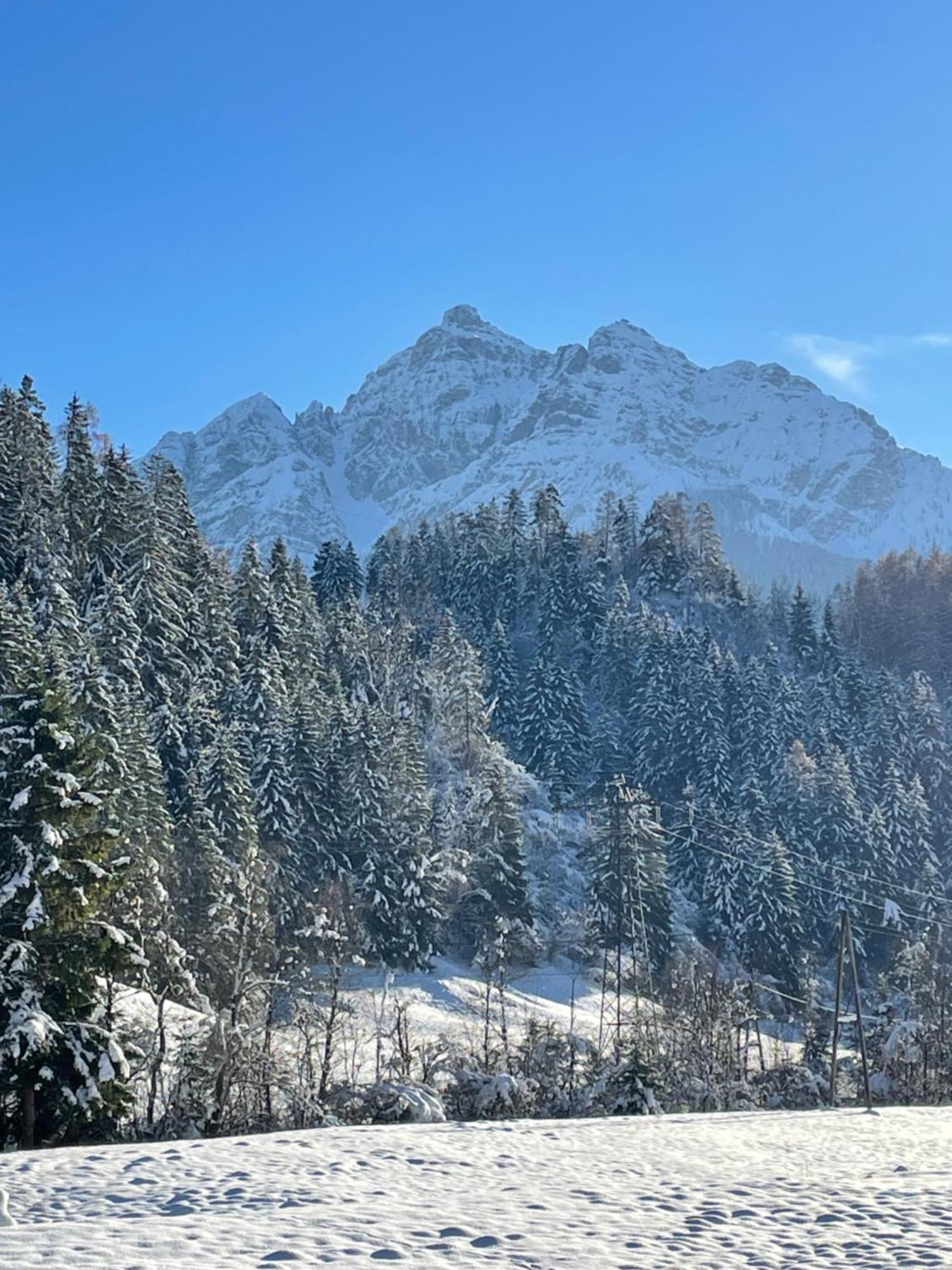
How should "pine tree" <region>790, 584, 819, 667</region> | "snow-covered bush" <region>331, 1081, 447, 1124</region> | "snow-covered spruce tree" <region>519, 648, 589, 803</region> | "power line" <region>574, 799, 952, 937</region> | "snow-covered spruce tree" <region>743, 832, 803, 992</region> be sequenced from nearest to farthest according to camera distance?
"snow-covered bush" <region>331, 1081, 447, 1124</region>, "snow-covered spruce tree" <region>743, 832, 803, 992</region>, "power line" <region>574, 799, 952, 937</region>, "snow-covered spruce tree" <region>519, 648, 589, 803</region>, "pine tree" <region>790, 584, 819, 667</region>

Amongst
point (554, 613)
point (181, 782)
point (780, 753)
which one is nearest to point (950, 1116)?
point (181, 782)

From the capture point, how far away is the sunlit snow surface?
30.8 ft

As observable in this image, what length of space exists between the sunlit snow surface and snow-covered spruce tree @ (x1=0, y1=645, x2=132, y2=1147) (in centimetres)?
466

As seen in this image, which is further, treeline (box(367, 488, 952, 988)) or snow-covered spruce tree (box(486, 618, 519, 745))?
snow-covered spruce tree (box(486, 618, 519, 745))

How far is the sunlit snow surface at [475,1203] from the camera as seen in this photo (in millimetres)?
9383

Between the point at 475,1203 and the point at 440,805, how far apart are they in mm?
60412

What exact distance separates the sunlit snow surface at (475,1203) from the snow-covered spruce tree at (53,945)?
4.66 m

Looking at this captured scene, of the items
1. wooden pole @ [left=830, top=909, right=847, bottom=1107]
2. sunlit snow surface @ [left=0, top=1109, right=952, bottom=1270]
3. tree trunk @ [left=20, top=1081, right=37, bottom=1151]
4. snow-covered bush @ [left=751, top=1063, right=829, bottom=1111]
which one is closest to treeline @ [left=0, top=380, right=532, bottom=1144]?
tree trunk @ [left=20, top=1081, right=37, bottom=1151]

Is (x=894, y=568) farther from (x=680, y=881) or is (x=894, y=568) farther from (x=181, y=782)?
A: (x=181, y=782)

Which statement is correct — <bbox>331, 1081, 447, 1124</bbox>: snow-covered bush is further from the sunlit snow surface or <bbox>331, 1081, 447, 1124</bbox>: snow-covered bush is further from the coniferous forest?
the sunlit snow surface

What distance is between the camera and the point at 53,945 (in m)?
20.6

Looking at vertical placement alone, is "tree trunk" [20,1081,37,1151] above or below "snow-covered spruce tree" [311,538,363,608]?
below

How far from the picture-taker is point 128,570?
59594 millimetres

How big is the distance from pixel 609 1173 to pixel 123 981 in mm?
14456
